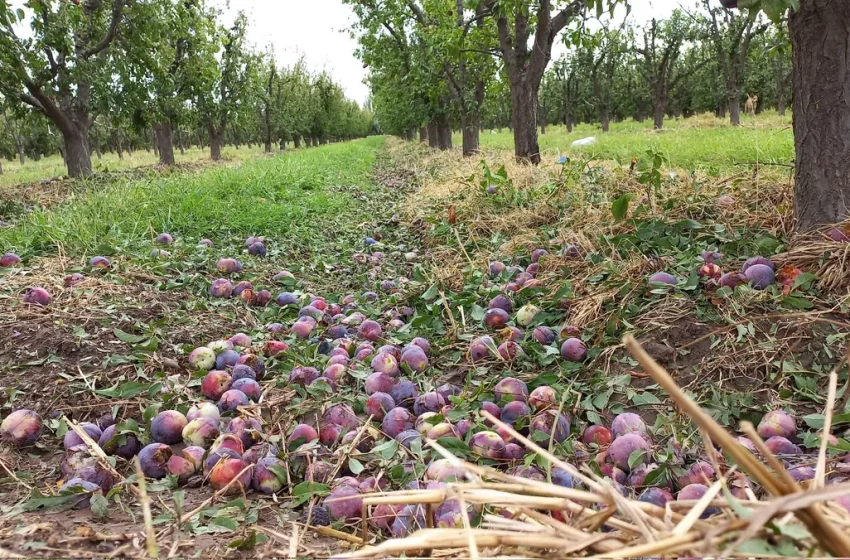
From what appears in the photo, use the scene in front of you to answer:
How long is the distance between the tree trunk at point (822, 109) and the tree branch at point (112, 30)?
12114mm

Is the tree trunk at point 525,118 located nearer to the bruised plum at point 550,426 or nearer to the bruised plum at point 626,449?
the bruised plum at point 550,426

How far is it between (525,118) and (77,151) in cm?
993

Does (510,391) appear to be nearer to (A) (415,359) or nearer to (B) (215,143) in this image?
(A) (415,359)

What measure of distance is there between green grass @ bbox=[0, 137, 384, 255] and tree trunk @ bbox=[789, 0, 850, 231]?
4075mm

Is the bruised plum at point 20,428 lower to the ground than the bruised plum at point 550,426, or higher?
higher

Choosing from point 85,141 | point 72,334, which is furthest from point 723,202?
point 85,141

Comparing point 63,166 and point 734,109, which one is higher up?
point 734,109

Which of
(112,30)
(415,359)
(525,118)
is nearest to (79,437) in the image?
(415,359)

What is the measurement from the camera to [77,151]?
38.4 feet

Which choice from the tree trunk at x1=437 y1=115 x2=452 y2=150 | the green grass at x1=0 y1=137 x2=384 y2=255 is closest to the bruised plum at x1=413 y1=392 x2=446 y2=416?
the green grass at x1=0 y1=137 x2=384 y2=255

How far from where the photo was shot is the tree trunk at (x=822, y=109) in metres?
2.71

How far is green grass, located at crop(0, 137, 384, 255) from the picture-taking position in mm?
4309

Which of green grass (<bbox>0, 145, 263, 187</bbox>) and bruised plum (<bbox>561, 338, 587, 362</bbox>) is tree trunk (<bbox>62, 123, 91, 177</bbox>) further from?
bruised plum (<bbox>561, 338, 587, 362</bbox>)

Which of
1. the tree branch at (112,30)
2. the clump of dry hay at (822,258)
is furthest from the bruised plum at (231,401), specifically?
the tree branch at (112,30)
